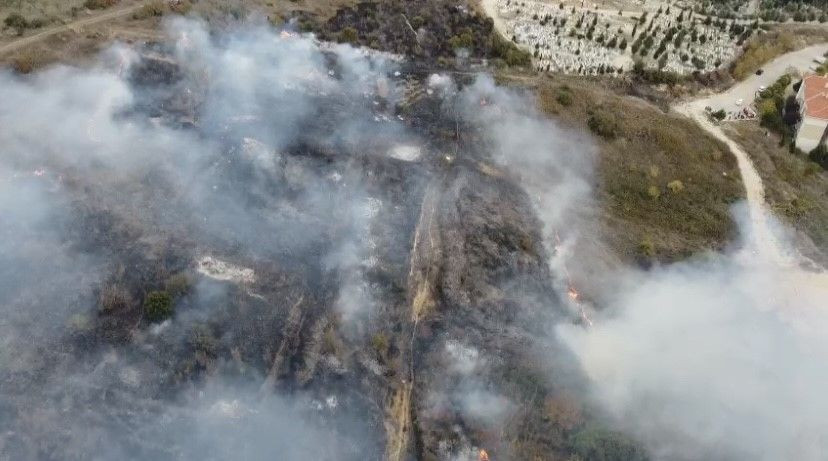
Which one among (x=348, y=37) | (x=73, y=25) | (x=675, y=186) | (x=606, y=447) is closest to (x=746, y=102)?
(x=675, y=186)

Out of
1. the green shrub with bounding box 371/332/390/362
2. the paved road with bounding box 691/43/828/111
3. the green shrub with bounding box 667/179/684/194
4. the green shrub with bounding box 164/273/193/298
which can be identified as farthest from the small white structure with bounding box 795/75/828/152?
the green shrub with bounding box 164/273/193/298

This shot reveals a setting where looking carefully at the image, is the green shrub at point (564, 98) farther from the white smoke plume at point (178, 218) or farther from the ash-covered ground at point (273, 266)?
the white smoke plume at point (178, 218)

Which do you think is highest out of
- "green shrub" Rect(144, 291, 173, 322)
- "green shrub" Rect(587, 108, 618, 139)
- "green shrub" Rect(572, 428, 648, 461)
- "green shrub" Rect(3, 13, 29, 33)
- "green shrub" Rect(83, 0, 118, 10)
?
"green shrub" Rect(587, 108, 618, 139)

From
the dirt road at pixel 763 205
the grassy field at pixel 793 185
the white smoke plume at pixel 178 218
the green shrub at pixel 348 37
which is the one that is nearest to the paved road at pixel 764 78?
the dirt road at pixel 763 205

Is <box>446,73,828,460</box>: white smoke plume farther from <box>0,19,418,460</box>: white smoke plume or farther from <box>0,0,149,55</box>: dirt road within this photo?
<box>0,0,149,55</box>: dirt road

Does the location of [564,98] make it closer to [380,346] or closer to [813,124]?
[813,124]

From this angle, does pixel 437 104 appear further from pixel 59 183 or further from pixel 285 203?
pixel 59 183

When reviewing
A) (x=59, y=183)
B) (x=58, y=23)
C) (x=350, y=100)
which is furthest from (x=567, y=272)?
(x=58, y=23)
